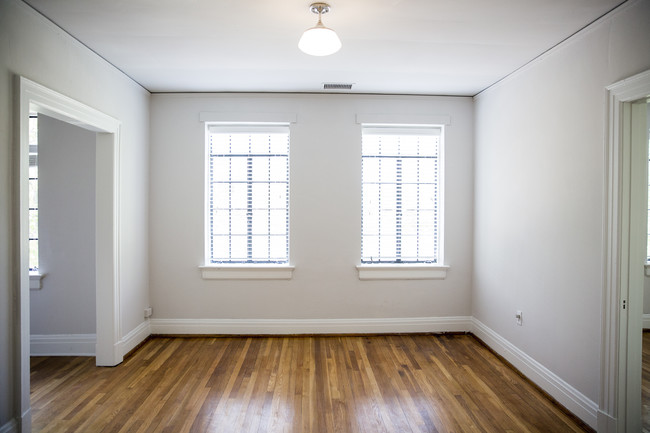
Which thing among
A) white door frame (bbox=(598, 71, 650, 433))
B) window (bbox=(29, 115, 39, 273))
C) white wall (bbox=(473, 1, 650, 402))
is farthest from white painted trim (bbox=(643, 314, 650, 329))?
window (bbox=(29, 115, 39, 273))

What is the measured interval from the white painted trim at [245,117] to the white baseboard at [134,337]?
2.44 metres

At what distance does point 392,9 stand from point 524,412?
3016 millimetres

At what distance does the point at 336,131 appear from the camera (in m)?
4.25

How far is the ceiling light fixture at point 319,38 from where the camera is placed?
2262mm

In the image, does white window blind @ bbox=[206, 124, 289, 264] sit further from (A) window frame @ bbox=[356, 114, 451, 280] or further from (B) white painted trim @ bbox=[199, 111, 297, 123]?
(A) window frame @ bbox=[356, 114, 451, 280]

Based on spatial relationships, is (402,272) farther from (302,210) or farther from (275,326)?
(275,326)

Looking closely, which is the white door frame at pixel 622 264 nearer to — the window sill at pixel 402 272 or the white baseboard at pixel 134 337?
the window sill at pixel 402 272

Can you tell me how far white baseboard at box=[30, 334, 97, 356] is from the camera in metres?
3.74

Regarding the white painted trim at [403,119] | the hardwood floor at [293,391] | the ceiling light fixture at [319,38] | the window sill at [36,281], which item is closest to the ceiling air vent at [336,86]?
the white painted trim at [403,119]

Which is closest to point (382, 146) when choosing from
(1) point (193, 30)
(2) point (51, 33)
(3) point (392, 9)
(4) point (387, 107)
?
(4) point (387, 107)

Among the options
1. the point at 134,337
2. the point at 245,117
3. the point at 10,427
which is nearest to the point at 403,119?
the point at 245,117

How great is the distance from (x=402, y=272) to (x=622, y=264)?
7.32ft

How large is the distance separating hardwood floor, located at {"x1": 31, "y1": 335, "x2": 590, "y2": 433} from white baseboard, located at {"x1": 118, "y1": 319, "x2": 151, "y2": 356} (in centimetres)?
10

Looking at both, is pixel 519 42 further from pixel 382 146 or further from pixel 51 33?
pixel 51 33
